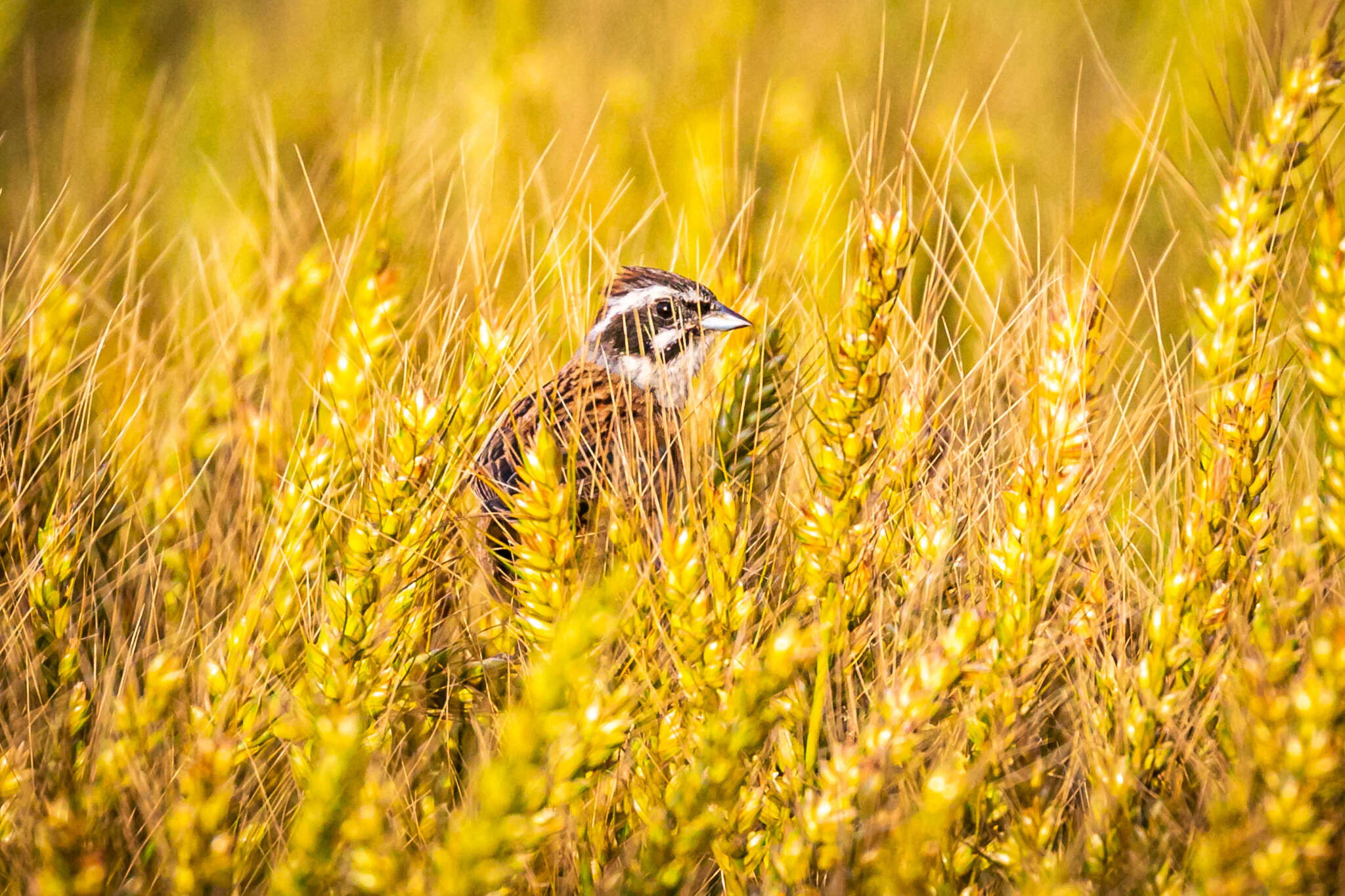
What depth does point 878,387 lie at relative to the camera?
1271 millimetres

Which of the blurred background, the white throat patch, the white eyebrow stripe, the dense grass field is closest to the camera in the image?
the dense grass field

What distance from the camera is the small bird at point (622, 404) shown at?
4.52 ft

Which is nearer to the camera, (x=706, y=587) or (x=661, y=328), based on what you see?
(x=706, y=587)

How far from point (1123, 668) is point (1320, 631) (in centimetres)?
25

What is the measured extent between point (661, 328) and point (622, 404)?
0.25 m

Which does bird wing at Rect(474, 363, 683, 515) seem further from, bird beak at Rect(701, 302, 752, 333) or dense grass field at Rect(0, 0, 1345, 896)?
bird beak at Rect(701, 302, 752, 333)

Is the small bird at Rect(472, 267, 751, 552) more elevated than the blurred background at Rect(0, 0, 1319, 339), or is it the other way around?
the blurred background at Rect(0, 0, 1319, 339)

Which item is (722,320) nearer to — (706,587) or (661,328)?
(661,328)

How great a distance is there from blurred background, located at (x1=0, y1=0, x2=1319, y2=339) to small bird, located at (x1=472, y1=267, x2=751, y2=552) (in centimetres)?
25

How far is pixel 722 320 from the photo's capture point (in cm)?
184

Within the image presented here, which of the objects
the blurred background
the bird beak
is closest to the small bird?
the bird beak

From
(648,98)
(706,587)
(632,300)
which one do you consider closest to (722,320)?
(632,300)

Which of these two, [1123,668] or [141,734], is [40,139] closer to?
[141,734]

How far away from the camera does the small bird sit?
1378mm
